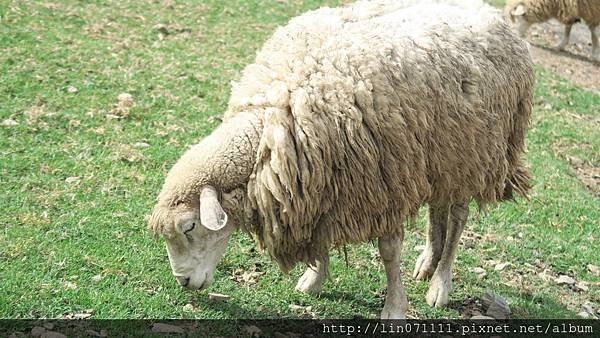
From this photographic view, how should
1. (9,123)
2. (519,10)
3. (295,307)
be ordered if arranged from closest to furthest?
(295,307)
(9,123)
(519,10)

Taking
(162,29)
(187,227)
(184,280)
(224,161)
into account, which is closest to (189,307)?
(184,280)

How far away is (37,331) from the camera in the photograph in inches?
171

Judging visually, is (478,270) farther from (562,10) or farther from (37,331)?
(562,10)

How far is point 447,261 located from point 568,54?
Result: 28.9ft

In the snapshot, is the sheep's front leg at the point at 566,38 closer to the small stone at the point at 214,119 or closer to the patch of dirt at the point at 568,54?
the patch of dirt at the point at 568,54

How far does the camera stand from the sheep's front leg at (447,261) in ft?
17.9

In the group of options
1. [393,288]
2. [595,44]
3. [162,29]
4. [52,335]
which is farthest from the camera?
[595,44]

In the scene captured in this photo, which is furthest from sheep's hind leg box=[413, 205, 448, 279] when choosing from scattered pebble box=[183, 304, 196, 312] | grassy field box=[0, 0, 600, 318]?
scattered pebble box=[183, 304, 196, 312]

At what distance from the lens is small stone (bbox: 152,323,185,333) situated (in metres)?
4.62

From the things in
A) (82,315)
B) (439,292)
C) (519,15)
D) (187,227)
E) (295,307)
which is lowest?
(519,15)

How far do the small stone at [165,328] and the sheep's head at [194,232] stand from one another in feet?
0.90

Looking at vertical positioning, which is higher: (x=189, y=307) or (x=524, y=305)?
(x=189, y=307)

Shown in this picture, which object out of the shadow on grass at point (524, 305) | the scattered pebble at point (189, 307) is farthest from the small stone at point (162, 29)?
the shadow on grass at point (524, 305)

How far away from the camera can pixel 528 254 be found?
6.39 metres
